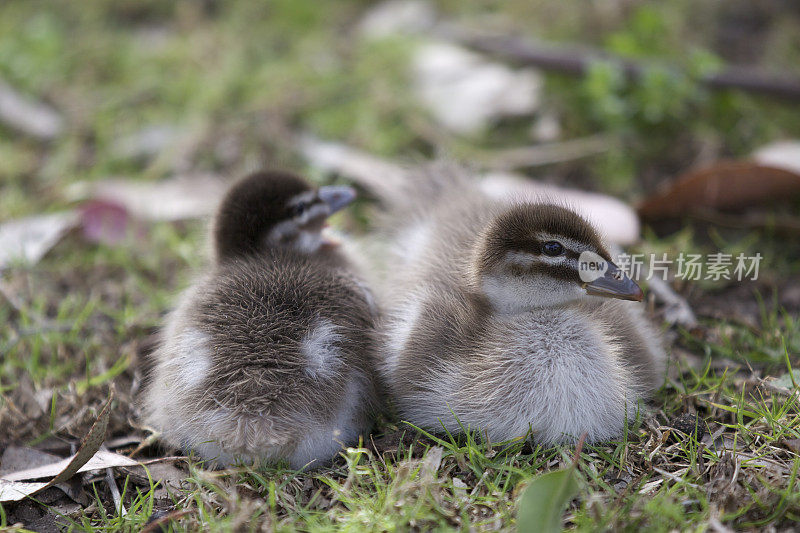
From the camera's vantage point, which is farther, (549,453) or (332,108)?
(332,108)

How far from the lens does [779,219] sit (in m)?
3.52

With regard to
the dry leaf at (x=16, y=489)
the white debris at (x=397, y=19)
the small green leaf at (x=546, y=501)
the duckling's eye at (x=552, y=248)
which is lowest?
the small green leaf at (x=546, y=501)

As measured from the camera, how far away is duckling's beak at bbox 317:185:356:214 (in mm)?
3105

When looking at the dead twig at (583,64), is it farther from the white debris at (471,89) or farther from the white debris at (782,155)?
the white debris at (782,155)

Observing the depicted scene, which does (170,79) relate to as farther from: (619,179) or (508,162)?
(619,179)

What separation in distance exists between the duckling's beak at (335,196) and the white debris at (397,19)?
237 centimetres

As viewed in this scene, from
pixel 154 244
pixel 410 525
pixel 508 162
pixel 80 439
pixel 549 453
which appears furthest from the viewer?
pixel 508 162

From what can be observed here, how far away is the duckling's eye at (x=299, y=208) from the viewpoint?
296 cm

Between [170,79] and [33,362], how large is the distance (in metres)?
2.66

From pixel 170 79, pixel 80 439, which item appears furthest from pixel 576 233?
pixel 170 79

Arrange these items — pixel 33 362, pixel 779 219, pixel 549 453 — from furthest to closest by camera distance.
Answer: pixel 779 219 < pixel 33 362 < pixel 549 453

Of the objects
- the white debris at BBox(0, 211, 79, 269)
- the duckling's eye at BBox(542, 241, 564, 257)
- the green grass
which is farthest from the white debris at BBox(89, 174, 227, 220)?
the duckling's eye at BBox(542, 241, 564, 257)

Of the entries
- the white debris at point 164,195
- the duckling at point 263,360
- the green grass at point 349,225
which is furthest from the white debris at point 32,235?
the duckling at point 263,360

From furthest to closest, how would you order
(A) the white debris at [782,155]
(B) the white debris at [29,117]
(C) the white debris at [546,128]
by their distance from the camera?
(B) the white debris at [29,117] < (C) the white debris at [546,128] < (A) the white debris at [782,155]
